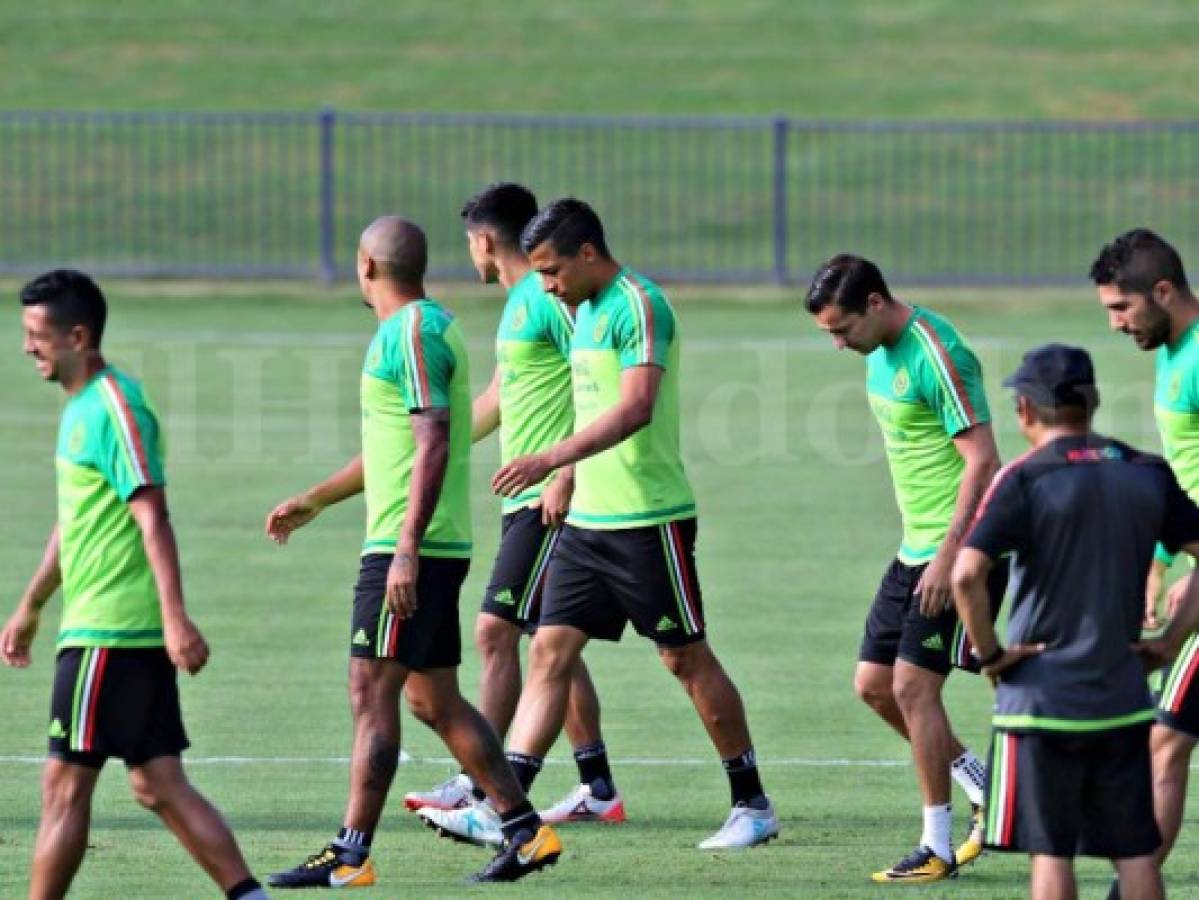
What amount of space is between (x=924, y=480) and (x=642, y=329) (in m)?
1.13

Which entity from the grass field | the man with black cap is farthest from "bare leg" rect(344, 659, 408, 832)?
the grass field

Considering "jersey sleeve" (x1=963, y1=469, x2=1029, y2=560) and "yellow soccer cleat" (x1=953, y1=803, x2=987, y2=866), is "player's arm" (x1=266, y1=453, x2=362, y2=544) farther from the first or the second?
"jersey sleeve" (x1=963, y1=469, x2=1029, y2=560)

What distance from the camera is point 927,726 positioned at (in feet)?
30.0

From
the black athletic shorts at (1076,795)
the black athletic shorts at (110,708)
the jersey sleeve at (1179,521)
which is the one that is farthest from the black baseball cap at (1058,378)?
the black athletic shorts at (110,708)

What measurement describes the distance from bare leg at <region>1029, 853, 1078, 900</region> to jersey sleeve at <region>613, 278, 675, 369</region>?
9.07ft

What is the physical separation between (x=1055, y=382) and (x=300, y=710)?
5226 mm

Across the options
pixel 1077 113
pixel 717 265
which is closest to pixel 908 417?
pixel 717 265

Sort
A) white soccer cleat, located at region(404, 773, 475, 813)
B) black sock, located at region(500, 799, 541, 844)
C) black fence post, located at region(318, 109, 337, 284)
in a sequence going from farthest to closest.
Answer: black fence post, located at region(318, 109, 337, 284)
white soccer cleat, located at region(404, 773, 475, 813)
black sock, located at region(500, 799, 541, 844)

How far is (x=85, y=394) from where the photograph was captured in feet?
25.4

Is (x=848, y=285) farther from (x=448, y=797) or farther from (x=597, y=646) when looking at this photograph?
(x=597, y=646)

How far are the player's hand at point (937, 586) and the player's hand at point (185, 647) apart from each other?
2664mm

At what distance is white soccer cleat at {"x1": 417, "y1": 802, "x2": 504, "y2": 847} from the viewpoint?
9367 mm

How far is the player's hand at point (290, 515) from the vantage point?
374 inches

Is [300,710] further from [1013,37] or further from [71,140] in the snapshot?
[1013,37]
